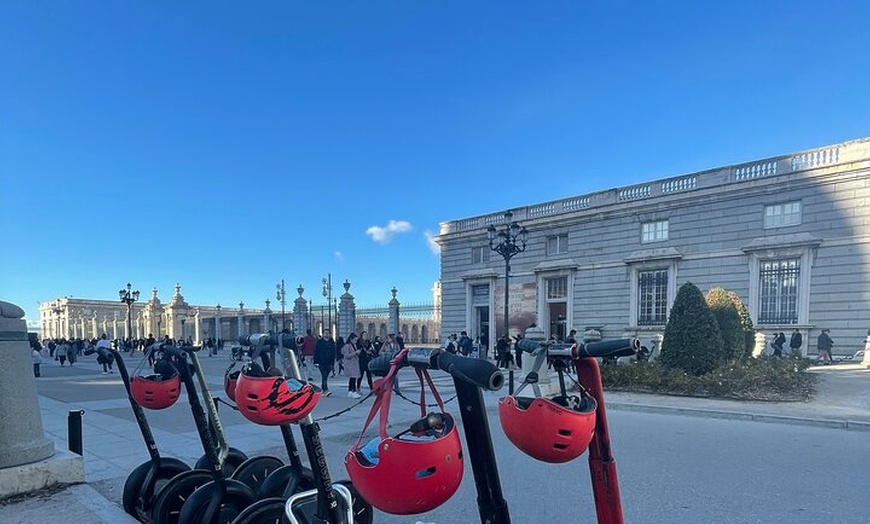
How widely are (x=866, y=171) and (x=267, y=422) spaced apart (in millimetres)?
27179

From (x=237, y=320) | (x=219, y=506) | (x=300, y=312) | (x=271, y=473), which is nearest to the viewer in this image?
(x=219, y=506)

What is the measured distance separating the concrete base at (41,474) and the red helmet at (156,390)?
1863mm

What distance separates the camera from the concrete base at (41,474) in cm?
Result: 450

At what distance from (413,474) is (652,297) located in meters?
28.3

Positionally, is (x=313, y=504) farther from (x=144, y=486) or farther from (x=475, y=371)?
(x=144, y=486)

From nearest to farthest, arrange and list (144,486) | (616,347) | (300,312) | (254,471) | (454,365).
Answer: (454,365) < (616,347) < (254,471) < (144,486) < (300,312)

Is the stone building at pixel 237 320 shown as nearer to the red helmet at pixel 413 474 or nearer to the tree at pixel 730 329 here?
the tree at pixel 730 329

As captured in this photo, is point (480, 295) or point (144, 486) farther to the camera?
point (480, 295)

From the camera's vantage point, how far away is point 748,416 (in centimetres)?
981

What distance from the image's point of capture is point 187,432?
8305 mm

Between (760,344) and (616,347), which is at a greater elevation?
(616,347)

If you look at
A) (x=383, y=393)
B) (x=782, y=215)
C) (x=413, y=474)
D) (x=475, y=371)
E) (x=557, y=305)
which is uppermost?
(x=782, y=215)

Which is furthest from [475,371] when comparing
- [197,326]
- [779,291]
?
[197,326]

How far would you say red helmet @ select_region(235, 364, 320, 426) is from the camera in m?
2.71
